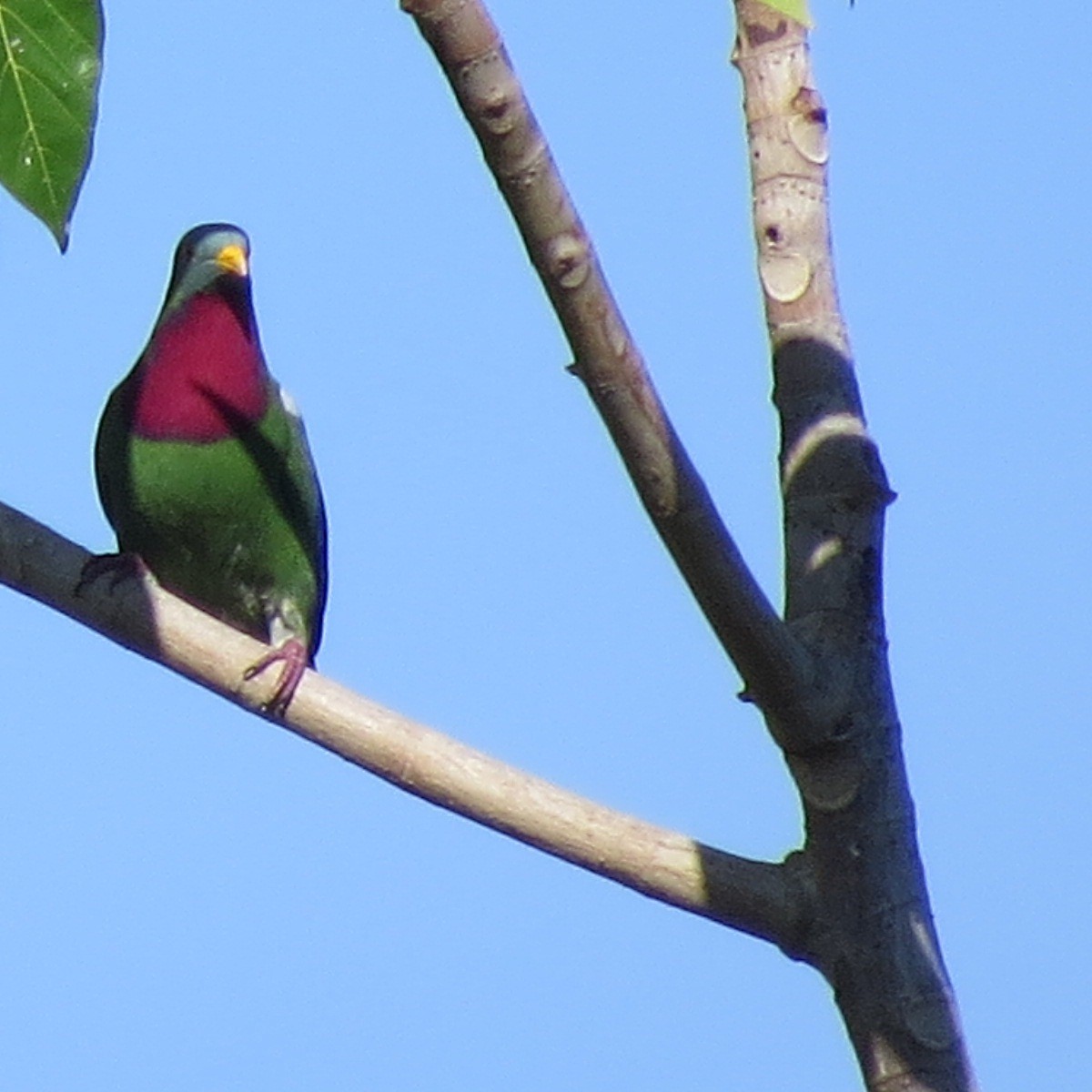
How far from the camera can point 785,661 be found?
172 centimetres

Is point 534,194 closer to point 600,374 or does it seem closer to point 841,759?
point 600,374

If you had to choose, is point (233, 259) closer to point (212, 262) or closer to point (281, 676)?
point (212, 262)

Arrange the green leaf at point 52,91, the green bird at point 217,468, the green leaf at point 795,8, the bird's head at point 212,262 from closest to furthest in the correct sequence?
the green leaf at point 795,8 < the green leaf at point 52,91 < the green bird at point 217,468 < the bird's head at point 212,262

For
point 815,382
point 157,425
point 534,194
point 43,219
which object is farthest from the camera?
point 157,425

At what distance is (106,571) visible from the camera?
2.14 metres

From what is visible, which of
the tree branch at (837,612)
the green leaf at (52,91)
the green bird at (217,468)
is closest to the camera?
the green leaf at (52,91)

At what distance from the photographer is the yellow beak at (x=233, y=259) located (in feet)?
12.8

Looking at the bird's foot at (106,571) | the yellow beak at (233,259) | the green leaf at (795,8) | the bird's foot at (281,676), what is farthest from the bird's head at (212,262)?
the green leaf at (795,8)

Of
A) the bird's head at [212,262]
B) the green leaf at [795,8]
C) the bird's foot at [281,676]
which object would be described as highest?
the bird's head at [212,262]

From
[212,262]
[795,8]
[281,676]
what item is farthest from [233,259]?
[795,8]

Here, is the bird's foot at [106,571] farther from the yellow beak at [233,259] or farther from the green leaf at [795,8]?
the yellow beak at [233,259]

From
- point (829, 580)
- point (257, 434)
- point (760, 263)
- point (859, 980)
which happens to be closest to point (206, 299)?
point (257, 434)

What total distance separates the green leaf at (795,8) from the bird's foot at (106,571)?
109 cm

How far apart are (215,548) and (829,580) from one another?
1917mm
